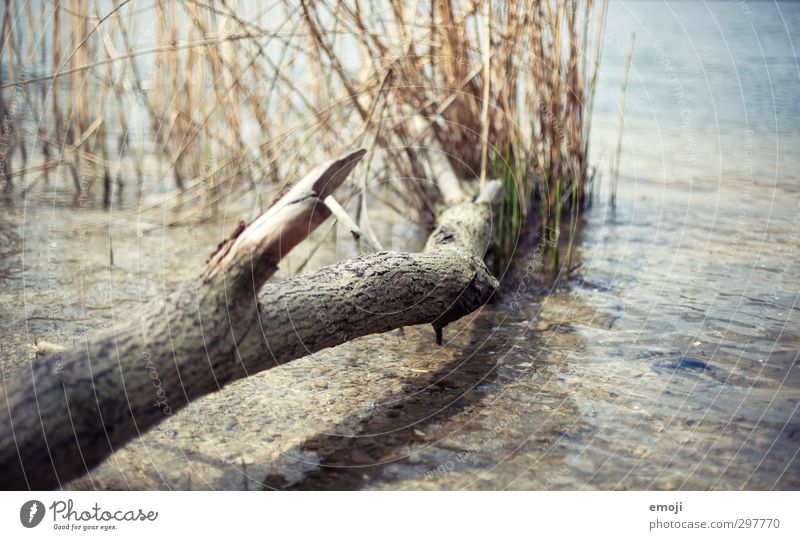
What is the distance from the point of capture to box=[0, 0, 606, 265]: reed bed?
3391mm

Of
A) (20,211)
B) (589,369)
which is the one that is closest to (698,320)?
(589,369)

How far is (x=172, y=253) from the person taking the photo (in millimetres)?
3805

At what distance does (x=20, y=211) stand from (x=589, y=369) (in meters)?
3.26

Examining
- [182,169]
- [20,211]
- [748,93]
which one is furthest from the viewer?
[748,93]
